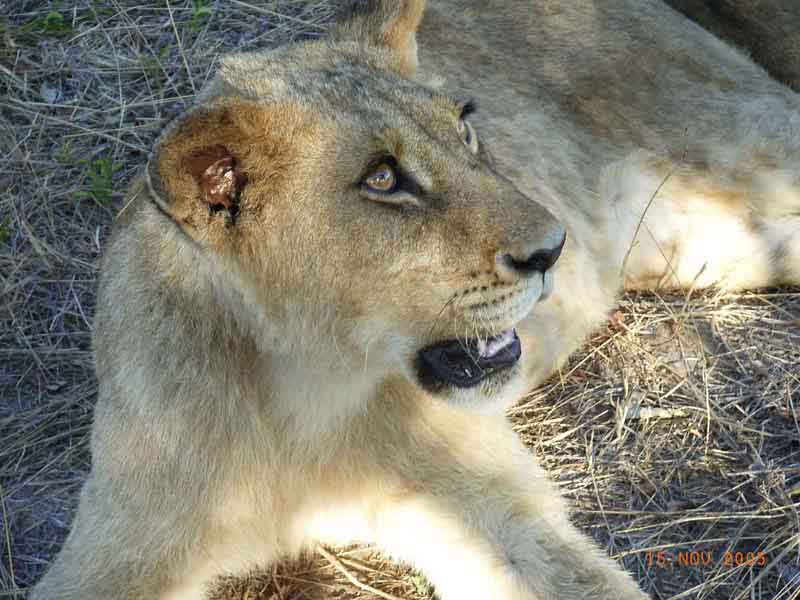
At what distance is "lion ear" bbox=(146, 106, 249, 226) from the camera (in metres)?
2.23

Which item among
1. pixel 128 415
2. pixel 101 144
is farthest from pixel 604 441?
pixel 101 144

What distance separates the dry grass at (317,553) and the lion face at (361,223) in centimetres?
109

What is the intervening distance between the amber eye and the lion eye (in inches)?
12.4

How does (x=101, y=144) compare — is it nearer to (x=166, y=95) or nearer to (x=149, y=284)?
(x=166, y=95)

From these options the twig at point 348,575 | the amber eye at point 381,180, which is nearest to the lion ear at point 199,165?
the amber eye at point 381,180

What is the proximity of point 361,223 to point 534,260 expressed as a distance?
42 centimetres

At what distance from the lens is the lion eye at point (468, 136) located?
8.91ft

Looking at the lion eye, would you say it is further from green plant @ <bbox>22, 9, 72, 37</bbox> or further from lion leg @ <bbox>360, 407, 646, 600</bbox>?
green plant @ <bbox>22, 9, 72, 37</bbox>

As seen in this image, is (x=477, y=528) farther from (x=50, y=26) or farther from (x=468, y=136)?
(x=50, y=26)

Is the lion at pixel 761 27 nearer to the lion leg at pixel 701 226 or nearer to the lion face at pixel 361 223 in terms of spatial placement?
the lion leg at pixel 701 226

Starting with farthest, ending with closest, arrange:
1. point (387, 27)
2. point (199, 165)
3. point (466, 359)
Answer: point (387, 27) < point (466, 359) < point (199, 165)

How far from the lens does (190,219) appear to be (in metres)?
2.34

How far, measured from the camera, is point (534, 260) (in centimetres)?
246

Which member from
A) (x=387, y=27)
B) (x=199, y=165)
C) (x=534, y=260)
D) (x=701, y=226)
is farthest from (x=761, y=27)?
(x=199, y=165)
